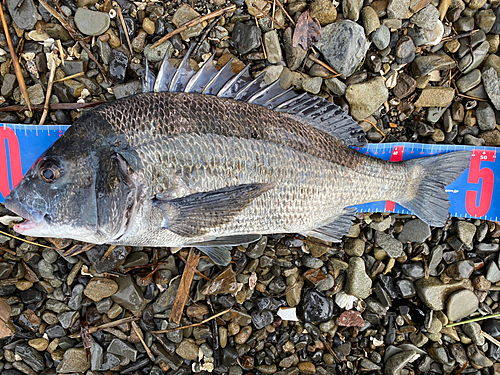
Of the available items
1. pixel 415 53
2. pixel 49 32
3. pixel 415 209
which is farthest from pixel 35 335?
pixel 415 53

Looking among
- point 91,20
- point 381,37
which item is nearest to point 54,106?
point 91,20

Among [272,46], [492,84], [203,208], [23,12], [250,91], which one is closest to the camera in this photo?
[203,208]

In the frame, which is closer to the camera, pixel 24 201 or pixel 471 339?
pixel 24 201

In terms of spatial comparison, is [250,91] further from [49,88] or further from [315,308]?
[315,308]

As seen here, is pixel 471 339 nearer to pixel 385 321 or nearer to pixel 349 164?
pixel 385 321

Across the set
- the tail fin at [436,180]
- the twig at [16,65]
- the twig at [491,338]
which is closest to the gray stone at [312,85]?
the tail fin at [436,180]

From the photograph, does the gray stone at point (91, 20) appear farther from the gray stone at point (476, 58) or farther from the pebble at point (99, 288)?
the gray stone at point (476, 58)
